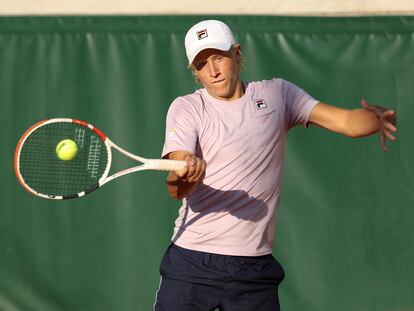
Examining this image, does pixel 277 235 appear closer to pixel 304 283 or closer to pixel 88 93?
pixel 304 283

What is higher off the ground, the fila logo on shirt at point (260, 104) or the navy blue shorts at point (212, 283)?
the fila logo on shirt at point (260, 104)

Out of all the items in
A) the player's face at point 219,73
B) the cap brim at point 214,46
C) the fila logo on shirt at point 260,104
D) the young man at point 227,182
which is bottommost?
the young man at point 227,182

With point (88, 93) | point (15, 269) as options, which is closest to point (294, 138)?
point (88, 93)

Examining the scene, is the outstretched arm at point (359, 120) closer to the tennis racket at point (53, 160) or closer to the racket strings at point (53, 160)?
the tennis racket at point (53, 160)

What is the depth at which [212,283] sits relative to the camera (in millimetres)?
4160

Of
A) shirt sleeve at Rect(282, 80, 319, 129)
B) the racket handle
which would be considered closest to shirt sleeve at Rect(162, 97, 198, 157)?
the racket handle

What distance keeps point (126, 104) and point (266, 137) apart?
2.66 metres

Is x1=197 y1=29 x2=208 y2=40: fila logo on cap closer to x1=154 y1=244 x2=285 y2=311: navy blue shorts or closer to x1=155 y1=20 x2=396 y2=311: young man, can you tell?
x1=155 y1=20 x2=396 y2=311: young man

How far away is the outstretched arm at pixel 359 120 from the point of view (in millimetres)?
4098

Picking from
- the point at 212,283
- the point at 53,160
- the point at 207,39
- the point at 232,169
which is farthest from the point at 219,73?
the point at 53,160

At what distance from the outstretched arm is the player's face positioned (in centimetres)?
41

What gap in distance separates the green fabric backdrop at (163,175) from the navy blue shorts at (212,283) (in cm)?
235

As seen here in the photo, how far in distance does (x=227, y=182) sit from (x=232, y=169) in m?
0.06

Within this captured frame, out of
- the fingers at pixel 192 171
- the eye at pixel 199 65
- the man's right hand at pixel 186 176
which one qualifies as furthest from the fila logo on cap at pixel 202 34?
the fingers at pixel 192 171
